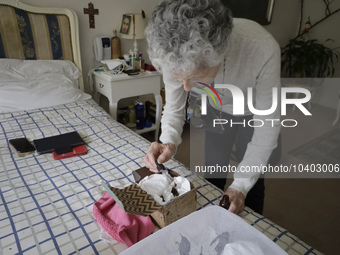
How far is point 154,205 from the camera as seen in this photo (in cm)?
69

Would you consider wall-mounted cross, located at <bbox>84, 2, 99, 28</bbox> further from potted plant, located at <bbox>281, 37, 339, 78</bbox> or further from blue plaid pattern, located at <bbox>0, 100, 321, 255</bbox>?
potted plant, located at <bbox>281, 37, 339, 78</bbox>

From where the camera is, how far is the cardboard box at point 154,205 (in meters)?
0.67

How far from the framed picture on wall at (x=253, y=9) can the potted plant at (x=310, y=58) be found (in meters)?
0.56

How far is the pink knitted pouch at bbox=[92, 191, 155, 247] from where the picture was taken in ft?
2.34

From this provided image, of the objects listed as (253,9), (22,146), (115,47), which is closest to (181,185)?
(22,146)

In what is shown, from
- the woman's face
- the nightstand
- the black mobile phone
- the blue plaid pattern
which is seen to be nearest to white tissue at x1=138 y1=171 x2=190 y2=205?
the blue plaid pattern

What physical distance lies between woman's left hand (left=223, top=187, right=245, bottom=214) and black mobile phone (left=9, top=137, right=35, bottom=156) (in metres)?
0.98

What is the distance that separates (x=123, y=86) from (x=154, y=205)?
1558 millimetres

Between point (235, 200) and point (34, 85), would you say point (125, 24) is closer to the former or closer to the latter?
point (34, 85)

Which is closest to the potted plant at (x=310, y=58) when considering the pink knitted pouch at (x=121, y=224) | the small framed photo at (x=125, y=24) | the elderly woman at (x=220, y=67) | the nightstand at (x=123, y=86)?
the nightstand at (x=123, y=86)

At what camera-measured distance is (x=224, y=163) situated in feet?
4.44

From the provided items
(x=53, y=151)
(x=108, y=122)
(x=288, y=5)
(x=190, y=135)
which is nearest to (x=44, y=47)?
(x=108, y=122)

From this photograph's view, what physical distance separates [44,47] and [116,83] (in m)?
0.65

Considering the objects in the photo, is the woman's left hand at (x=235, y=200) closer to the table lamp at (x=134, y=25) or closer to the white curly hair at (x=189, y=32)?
the white curly hair at (x=189, y=32)
